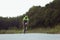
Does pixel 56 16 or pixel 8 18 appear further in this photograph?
pixel 8 18

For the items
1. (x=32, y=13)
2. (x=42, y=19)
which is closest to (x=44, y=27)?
(x=42, y=19)

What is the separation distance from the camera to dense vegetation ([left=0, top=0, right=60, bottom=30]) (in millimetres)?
50166

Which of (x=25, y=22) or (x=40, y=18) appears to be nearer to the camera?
(x=40, y=18)

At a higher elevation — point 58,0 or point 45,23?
point 58,0

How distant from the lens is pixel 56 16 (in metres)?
48.8

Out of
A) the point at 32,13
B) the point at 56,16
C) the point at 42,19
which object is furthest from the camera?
the point at 32,13

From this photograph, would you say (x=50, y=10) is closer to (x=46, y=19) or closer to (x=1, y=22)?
(x=46, y=19)

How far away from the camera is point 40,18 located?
52.1 meters

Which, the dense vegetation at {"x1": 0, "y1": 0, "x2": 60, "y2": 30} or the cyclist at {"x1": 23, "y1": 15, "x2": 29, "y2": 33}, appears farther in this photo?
the cyclist at {"x1": 23, "y1": 15, "x2": 29, "y2": 33}

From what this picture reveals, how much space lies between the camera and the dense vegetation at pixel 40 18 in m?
50.2

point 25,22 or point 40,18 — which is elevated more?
point 40,18

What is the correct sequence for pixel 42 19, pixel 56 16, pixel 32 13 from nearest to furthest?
pixel 56 16 < pixel 42 19 < pixel 32 13

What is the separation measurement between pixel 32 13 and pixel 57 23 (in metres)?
8.38

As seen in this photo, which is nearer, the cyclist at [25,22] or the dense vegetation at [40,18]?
the dense vegetation at [40,18]
